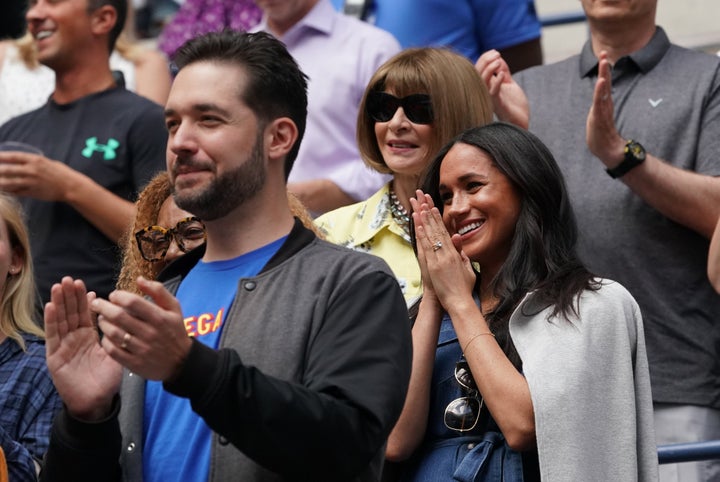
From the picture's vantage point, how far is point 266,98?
11.7ft

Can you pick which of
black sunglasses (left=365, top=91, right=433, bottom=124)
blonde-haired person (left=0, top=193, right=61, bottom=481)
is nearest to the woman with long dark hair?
black sunglasses (left=365, top=91, right=433, bottom=124)

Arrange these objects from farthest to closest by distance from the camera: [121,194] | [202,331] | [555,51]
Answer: [555,51]
[121,194]
[202,331]

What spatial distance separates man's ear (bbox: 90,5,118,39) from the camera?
6168mm

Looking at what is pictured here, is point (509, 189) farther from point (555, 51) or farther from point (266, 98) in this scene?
point (555, 51)

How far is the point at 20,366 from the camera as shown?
4.41 m

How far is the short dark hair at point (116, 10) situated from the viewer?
20.2 ft

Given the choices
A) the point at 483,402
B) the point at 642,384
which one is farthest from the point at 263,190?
the point at 642,384

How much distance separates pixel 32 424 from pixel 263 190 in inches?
47.9

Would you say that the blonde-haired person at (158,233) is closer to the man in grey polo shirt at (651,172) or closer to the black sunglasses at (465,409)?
the black sunglasses at (465,409)

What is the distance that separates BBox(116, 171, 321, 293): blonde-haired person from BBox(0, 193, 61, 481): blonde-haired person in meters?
0.34

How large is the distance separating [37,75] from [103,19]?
2.59 feet

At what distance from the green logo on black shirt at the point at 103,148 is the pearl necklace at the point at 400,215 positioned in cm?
129

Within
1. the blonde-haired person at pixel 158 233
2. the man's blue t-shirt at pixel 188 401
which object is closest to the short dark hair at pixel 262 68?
the man's blue t-shirt at pixel 188 401

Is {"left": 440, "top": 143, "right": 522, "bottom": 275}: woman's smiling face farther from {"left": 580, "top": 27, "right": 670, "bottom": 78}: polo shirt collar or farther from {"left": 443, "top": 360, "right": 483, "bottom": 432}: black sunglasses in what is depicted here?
{"left": 580, "top": 27, "right": 670, "bottom": 78}: polo shirt collar
